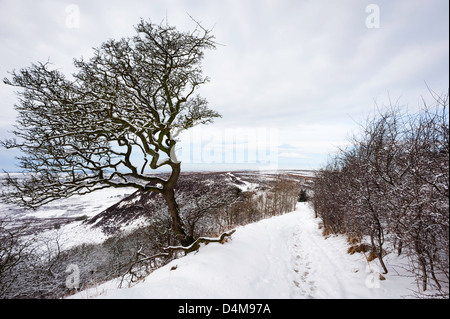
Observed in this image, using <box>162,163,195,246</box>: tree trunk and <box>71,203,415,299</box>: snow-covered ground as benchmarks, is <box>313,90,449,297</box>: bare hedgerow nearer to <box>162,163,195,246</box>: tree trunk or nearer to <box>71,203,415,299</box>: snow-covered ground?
<box>71,203,415,299</box>: snow-covered ground

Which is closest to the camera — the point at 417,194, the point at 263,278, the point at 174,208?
the point at 417,194

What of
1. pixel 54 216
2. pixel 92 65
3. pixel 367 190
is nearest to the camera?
pixel 367 190

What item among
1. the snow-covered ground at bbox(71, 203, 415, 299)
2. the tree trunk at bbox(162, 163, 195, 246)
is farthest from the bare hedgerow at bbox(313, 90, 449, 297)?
the tree trunk at bbox(162, 163, 195, 246)

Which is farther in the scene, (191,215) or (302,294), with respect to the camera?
(191,215)

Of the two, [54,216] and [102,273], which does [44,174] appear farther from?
[54,216]

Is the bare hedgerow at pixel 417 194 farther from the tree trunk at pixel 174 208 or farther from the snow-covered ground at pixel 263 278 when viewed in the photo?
the tree trunk at pixel 174 208

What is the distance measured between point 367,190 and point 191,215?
6.87m

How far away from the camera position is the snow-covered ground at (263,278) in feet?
11.9

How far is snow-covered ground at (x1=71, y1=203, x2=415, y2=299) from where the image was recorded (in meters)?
3.63

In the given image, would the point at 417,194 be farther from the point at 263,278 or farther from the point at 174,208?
the point at 174,208

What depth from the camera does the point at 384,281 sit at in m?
4.01

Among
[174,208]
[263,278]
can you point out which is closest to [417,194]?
[263,278]

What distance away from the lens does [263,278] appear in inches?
177
